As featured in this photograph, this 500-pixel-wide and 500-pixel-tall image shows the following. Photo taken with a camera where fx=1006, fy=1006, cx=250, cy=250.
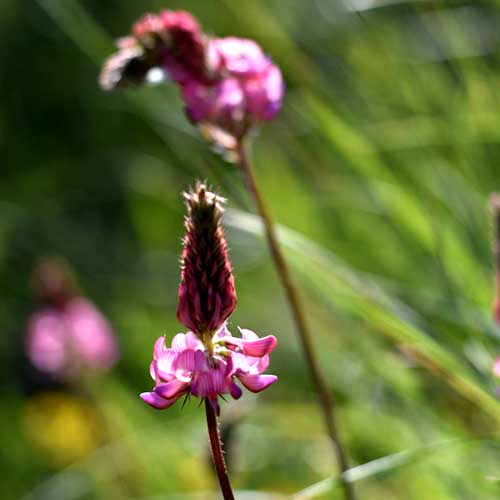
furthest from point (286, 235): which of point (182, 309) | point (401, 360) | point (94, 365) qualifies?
point (94, 365)

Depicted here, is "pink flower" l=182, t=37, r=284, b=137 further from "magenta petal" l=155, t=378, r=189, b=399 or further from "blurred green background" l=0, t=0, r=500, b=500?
"magenta petal" l=155, t=378, r=189, b=399

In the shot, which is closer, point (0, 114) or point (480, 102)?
point (480, 102)

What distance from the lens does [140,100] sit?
260cm

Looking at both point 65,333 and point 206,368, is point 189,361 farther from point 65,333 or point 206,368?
point 65,333

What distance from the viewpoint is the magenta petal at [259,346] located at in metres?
0.96

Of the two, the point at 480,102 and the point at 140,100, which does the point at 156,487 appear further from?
the point at 480,102

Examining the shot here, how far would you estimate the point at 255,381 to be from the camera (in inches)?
39.0

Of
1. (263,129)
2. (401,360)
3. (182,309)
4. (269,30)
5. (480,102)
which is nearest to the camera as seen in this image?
(182,309)

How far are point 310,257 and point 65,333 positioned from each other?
1.79 meters

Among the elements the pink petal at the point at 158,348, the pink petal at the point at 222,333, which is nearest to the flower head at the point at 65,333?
the pink petal at the point at 222,333

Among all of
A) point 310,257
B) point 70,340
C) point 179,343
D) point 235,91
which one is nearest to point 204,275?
point 179,343

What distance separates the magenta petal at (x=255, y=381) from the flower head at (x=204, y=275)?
57mm

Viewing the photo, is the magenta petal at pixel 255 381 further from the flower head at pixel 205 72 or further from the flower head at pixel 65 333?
the flower head at pixel 65 333

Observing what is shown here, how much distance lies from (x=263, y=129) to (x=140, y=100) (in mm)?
1258
